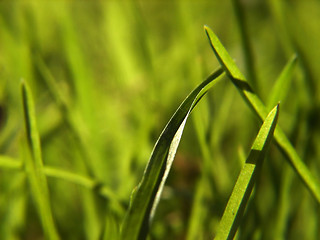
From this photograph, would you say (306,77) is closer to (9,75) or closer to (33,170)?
(33,170)

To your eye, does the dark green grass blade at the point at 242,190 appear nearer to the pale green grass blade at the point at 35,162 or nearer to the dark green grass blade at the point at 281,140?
the dark green grass blade at the point at 281,140

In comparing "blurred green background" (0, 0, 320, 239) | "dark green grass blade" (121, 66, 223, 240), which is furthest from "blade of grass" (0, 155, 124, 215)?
"dark green grass blade" (121, 66, 223, 240)

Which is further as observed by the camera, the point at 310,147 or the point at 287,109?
the point at 287,109

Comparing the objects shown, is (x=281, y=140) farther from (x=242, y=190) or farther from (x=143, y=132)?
(x=143, y=132)

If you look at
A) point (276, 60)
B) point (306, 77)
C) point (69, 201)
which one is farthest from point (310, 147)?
point (276, 60)

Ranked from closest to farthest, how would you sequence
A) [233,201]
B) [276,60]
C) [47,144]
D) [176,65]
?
[233,201] → [47,144] → [176,65] → [276,60]

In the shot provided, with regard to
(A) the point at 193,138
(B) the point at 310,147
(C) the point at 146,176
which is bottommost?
(A) the point at 193,138

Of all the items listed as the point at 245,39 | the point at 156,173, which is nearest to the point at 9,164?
the point at 156,173

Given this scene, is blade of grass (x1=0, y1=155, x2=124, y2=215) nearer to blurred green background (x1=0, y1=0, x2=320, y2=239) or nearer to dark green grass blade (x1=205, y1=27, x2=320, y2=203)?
blurred green background (x1=0, y1=0, x2=320, y2=239)
